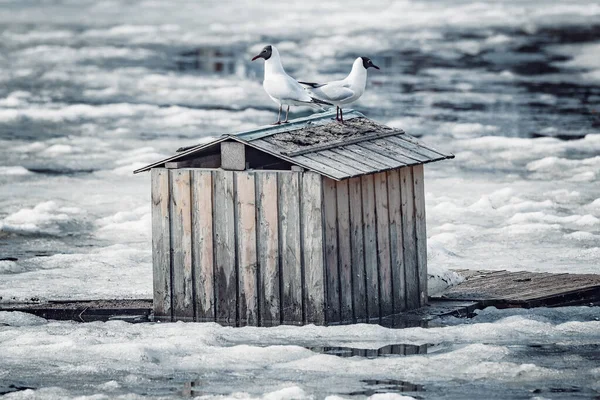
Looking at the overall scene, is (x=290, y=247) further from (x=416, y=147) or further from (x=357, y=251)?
(x=416, y=147)

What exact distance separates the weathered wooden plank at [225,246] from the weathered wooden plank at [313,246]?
60 cm

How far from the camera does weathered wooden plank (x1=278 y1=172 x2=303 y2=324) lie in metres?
9.80

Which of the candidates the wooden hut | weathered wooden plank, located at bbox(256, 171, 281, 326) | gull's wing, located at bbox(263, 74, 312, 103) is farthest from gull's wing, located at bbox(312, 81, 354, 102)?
weathered wooden plank, located at bbox(256, 171, 281, 326)

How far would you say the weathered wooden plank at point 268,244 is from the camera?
9.87m

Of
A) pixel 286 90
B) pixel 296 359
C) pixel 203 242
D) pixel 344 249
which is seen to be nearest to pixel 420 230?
pixel 344 249

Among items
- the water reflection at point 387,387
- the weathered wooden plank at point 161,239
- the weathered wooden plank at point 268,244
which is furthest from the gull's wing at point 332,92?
the water reflection at point 387,387

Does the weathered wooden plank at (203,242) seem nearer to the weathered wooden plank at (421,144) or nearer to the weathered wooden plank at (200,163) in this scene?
the weathered wooden plank at (200,163)

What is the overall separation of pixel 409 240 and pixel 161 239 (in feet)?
6.60

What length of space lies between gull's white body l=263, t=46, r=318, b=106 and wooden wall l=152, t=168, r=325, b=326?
1076 millimetres

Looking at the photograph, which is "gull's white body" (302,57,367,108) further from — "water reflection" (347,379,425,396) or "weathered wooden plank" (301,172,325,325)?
"water reflection" (347,379,425,396)

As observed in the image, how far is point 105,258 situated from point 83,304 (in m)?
2.57

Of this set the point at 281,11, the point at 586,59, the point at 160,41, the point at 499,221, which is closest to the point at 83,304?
the point at 499,221

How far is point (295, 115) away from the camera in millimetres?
24312

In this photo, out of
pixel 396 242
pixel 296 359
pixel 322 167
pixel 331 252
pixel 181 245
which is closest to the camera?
pixel 296 359
